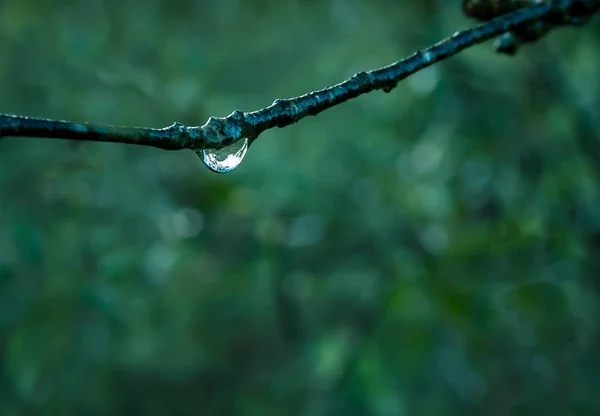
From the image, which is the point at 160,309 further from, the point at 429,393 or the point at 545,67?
the point at 545,67

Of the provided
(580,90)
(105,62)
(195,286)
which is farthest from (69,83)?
(580,90)

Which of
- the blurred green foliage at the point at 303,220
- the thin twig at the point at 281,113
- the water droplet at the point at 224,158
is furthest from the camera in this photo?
the blurred green foliage at the point at 303,220

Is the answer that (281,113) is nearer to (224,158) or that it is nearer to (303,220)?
(224,158)

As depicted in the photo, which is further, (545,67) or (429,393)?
(429,393)

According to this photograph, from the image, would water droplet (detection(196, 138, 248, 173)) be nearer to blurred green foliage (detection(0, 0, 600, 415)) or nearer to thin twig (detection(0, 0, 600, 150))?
thin twig (detection(0, 0, 600, 150))

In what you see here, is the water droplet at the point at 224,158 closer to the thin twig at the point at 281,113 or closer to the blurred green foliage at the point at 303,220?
the thin twig at the point at 281,113

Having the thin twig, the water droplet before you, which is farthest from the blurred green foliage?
the water droplet

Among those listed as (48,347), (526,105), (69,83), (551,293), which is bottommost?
(551,293)

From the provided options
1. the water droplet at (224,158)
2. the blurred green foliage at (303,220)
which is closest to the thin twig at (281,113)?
the water droplet at (224,158)
